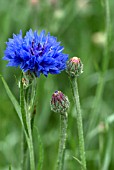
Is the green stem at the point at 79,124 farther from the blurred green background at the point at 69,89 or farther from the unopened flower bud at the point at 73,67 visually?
the blurred green background at the point at 69,89

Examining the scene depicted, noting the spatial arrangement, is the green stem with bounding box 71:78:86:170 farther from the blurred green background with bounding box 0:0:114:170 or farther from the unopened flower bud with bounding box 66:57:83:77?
the blurred green background with bounding box 0:0:114:170

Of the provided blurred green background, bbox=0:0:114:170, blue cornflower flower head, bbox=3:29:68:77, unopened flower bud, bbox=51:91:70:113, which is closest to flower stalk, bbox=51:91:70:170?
unopened flower bud, bbox=51:91:70:113

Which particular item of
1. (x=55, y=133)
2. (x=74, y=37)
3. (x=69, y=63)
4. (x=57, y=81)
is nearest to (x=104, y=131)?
(x=55, y=133)

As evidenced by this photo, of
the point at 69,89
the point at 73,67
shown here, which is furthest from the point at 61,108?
the point at 69,89

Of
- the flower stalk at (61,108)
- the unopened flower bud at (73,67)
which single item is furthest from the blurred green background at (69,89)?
the unopened flower bud at (73,67)

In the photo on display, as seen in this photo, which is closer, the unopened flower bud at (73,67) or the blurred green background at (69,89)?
the unopened flower bud at (73,67)

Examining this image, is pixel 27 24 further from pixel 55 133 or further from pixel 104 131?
pixel 104 131
